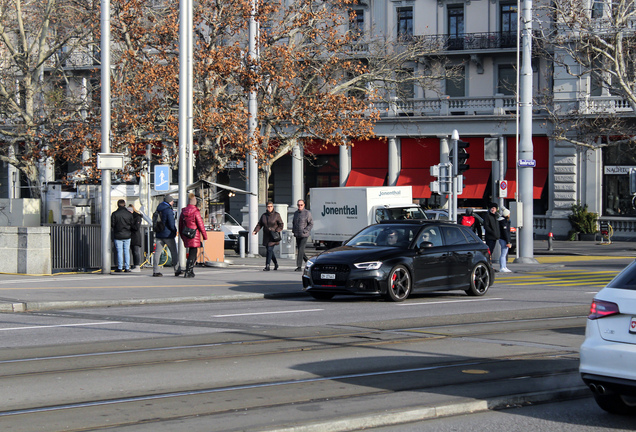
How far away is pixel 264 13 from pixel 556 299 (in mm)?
14904

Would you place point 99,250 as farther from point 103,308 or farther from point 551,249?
point 551,249

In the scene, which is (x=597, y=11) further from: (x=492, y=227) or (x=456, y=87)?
(x=492, y=227)

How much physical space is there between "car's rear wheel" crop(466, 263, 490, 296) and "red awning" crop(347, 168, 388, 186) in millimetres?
29950

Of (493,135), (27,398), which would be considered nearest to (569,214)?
(493,135)

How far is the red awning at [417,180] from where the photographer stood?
148 feet

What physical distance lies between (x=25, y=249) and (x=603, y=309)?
17.1 m

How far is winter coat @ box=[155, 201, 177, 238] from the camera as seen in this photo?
19.4 m

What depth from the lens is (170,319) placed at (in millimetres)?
12703

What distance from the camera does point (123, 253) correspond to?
21.1 metres

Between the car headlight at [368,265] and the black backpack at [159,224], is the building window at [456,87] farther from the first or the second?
the car headlight at [368,265]

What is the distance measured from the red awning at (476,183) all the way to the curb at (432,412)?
120 ft

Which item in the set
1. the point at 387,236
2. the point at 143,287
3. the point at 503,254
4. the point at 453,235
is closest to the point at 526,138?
the point at 503,254

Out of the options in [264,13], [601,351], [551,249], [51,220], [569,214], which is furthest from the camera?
[569,214]

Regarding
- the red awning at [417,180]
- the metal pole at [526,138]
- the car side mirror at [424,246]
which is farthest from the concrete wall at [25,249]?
the red awning at [417,180]
